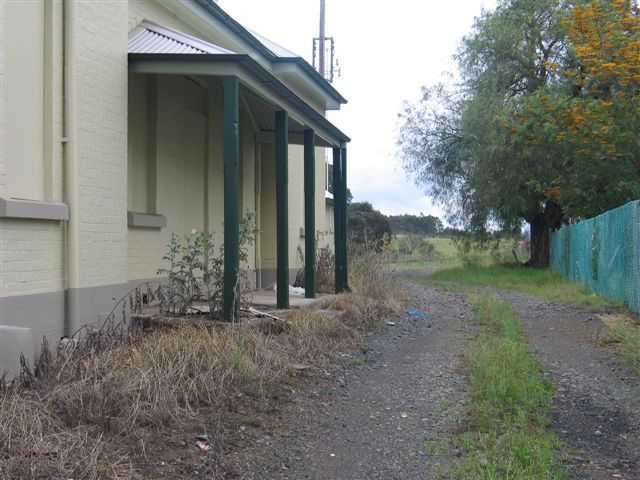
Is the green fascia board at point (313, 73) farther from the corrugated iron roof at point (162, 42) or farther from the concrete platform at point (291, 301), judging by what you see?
the concrete platform at point (291, 301)

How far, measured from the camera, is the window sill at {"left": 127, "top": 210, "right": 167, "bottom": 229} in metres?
7.95

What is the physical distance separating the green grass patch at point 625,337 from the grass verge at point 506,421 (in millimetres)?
1019

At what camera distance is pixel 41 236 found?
19.2ft

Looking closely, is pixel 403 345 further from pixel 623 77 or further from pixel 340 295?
pixel 623 77

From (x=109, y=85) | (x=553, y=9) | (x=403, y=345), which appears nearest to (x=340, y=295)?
(x=403, y=345)

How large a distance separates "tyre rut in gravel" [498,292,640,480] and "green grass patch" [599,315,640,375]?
12 cm

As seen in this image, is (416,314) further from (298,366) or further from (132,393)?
→ (132,393)

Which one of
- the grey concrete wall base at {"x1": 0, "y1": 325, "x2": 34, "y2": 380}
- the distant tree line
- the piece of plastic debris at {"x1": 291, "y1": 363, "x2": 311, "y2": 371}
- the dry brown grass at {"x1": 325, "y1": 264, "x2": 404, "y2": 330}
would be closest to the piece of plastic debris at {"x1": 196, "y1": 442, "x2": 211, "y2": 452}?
the grey concrete wall base at {"x1": 0, "y1": 325, "x2": 34, "y2": 380}

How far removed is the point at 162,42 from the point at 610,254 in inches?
360

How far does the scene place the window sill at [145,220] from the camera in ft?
26.1

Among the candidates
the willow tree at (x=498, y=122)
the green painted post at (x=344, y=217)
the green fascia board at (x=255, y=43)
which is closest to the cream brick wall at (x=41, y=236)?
the green fascia board at (x=255, y=43)

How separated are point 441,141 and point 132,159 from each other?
738 inches

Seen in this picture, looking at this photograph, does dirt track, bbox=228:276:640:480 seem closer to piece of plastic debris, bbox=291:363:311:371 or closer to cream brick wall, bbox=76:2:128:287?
piece of plastic debris, bbox=291:363:311:371

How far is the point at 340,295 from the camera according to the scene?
36.2ft
